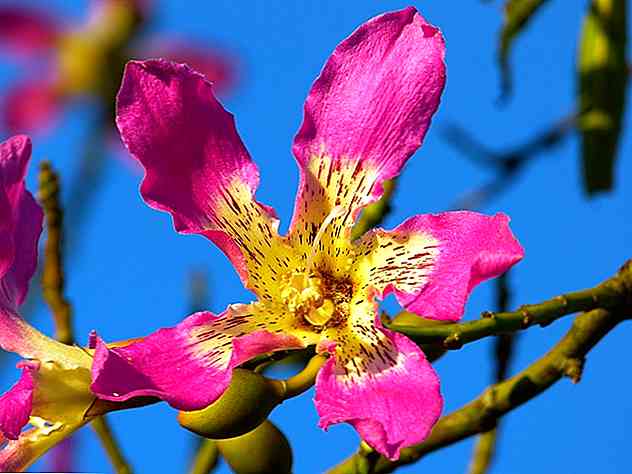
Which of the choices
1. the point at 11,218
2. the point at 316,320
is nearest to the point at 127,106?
the point at 11,218

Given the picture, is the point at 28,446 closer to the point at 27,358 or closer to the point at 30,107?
the point at 27,358

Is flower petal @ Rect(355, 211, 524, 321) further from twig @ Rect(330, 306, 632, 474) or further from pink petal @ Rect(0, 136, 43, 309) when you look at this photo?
pink petal @ Rect(0, 136, 43, 309)

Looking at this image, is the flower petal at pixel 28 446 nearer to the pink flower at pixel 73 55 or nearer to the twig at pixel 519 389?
the twig at pixel 519 389

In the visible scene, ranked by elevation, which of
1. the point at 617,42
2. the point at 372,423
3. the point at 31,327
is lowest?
the point at 372,423

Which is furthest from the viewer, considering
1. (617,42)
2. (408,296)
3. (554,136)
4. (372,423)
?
(554,136)

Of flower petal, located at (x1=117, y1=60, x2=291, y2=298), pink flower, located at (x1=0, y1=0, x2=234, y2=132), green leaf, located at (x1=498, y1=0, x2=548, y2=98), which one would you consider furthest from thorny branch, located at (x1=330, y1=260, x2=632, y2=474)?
pink flower, located at (x1=0, y1=0, x2=234, y2=132)

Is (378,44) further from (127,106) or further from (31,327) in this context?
(31,327)

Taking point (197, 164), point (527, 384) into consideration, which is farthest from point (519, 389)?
point (197, 164)
